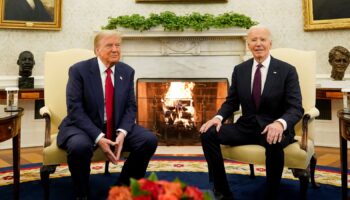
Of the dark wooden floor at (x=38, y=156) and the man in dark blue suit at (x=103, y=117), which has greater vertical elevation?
the man in dark blue suit at (x=103, y=117)

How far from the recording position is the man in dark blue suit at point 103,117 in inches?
101

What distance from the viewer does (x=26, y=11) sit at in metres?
5.01

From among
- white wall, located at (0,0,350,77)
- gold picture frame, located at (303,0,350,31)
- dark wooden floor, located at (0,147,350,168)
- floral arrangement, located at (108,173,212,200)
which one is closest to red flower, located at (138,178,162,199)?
floral arrangement, located at (108,173,212,200)

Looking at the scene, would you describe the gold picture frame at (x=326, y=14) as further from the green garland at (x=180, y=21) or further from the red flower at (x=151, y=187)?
the red flower at (x=151, y=187)

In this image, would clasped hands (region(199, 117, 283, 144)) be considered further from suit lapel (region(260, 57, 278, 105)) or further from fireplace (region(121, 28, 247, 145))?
fireplace (region(121, 28, 247, 145))

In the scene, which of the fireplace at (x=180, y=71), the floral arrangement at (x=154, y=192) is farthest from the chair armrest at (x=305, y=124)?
the fireplace at (x=180, y=71)

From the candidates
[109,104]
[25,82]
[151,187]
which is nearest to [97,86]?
[109,104]

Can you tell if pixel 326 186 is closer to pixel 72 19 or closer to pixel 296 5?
pixel 296 5

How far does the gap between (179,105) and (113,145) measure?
2799mm

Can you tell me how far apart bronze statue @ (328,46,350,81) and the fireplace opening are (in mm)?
1488

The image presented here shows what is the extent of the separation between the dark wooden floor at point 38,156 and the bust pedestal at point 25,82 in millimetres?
857

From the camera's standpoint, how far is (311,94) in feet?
10.1

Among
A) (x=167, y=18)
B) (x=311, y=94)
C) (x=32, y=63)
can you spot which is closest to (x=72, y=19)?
(x=32, y=63)

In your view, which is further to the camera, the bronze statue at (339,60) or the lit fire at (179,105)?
the lit fire at (179,105)
